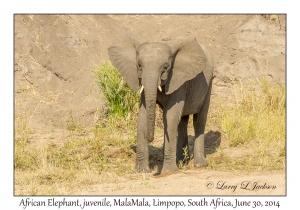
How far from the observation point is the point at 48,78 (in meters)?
15.9

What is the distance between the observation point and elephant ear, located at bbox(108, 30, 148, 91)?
10453mm

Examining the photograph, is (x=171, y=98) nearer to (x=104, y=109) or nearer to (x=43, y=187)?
(x=43, y=187)

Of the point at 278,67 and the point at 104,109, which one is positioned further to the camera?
the point at 278,67

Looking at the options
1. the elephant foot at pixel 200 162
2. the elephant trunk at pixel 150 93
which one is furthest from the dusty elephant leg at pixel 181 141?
the elephant trunk at pixel 150 93

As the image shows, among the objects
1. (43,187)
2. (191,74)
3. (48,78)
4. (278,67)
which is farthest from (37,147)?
(278,67)

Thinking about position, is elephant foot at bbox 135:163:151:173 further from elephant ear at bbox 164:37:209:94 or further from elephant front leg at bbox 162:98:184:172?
elephant ear at bbox 164:37:209:94

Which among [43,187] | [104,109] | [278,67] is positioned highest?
[278,67]

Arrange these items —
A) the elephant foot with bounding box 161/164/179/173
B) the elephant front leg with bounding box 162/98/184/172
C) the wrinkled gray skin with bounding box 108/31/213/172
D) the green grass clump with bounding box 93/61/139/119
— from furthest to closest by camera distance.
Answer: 1. the green grass clump with bounding box 93/61/139/119
2. the elephant foot with bounding box 161/164/179/173
3. the elephant front leg with bounding box 162/98/184/172
4. the wrinkled gray skin with bounding box 108/31/213/172

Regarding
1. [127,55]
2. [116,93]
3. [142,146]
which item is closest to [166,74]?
[127,55]

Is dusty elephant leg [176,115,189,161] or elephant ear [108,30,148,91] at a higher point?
elephant ear [108,30,148,91]

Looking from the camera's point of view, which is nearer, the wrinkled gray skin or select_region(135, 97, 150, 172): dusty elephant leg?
the wrinkled gray skin

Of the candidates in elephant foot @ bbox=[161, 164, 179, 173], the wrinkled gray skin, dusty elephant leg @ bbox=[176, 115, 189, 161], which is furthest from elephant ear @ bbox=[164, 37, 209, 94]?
dusty elephant leg @ bbox=[176, 115, 189, 161]

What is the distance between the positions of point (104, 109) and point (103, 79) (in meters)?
1.01

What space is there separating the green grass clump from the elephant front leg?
289cm
